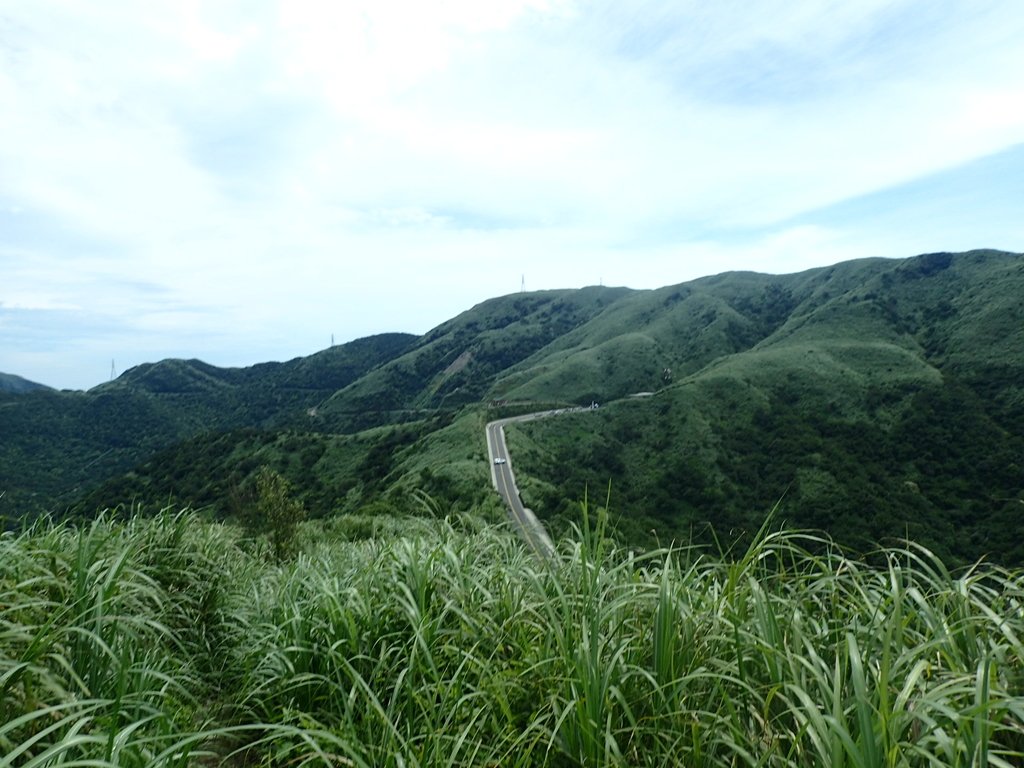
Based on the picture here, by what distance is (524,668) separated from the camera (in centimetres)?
297

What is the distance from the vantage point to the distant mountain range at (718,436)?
44062mm

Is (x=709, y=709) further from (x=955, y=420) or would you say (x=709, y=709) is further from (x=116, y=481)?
(x=116, y=481)

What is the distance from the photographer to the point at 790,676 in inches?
99.6

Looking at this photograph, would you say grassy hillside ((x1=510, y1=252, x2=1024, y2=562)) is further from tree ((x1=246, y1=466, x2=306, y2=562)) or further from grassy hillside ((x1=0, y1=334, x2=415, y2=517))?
grassy hillside ((x1=0, y1=334, x2=415, y2=517))

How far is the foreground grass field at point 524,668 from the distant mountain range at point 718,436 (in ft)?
5.27

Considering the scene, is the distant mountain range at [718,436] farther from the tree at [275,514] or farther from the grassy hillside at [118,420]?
the tree at [275,514]

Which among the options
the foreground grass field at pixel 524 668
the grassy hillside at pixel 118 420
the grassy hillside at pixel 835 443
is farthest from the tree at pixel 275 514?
the grassy hillside at pixel 118 420

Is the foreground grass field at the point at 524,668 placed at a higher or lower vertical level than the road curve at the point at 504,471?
higher

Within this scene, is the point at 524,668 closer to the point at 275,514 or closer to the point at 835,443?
the point at 275,514

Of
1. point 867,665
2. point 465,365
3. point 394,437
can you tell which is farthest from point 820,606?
point 465,365

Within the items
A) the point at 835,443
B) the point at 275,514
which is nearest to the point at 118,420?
the point at 835,443

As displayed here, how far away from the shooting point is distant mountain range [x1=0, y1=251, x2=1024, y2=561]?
145 feet

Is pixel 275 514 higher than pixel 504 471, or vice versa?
pixel 275 514

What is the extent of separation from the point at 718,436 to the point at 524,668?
61539mm
